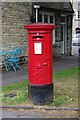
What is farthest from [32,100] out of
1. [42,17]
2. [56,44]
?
[56,44]

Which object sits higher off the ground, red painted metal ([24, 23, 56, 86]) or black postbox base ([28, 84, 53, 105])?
red painted metal ([24, 23, 56, 86])

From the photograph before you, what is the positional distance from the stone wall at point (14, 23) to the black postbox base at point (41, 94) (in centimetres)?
784

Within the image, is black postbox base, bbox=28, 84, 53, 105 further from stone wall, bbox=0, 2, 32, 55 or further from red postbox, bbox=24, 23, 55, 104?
stone wall, bbox=0, 2, 32, 55

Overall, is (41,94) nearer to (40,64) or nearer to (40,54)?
(40,64)

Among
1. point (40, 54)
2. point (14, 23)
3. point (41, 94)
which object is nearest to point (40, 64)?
point (40, 54)

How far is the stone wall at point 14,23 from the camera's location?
15.6 m

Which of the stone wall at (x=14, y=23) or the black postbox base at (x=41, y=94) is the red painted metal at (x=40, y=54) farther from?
the stone wall at (x=14, y=23)

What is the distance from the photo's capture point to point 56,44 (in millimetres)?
21297

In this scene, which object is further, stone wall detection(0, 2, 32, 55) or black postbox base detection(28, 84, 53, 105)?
stone wall detection(0, 2, 32, 55)

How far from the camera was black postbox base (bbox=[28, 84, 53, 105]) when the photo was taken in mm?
7863

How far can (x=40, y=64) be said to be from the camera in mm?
7871

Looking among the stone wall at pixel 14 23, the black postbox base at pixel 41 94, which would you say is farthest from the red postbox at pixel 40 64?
the stone wall at pixel 14 23

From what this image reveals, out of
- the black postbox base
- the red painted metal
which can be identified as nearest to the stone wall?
the red painted metal

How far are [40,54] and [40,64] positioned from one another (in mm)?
228
